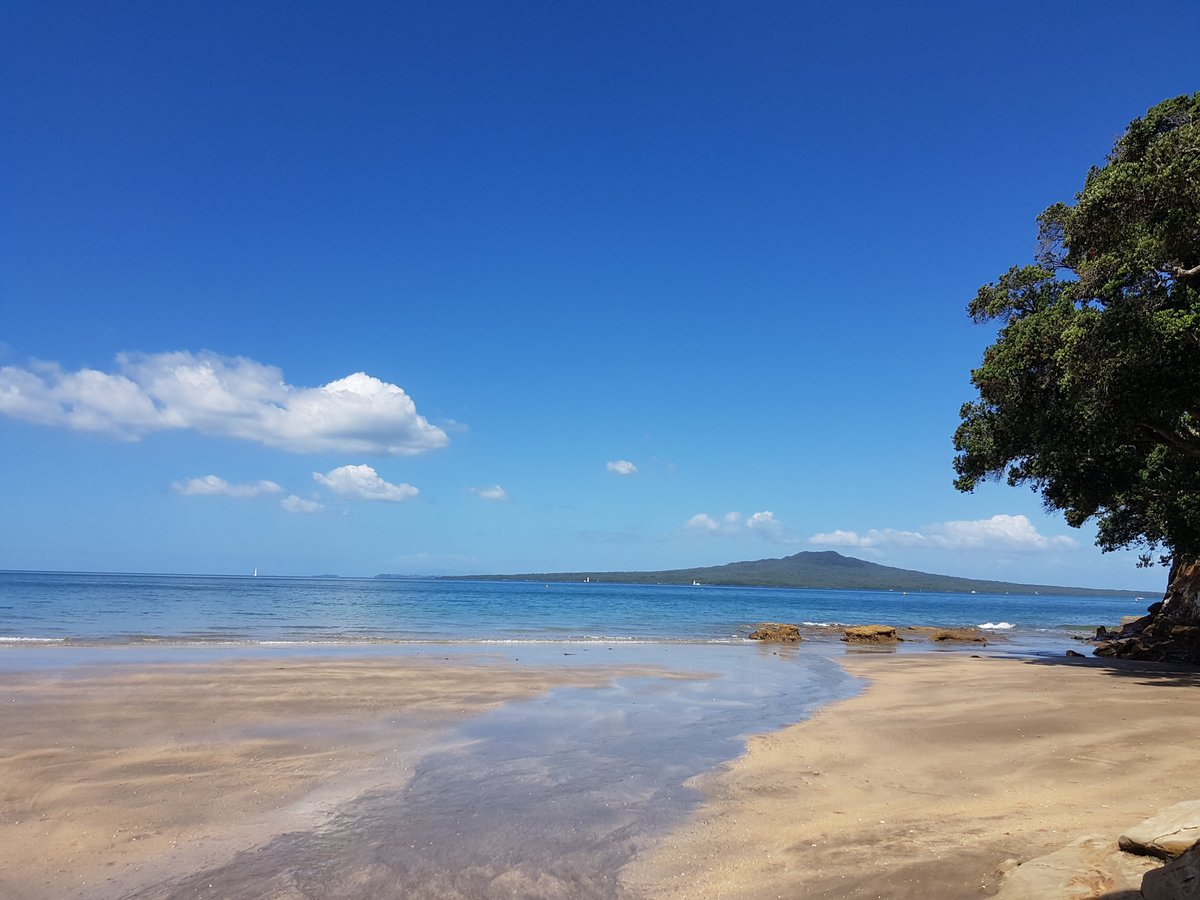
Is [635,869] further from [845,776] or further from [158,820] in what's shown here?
[158,820]

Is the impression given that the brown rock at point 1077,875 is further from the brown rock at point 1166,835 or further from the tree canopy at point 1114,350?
the tree canopy at point 1114,350

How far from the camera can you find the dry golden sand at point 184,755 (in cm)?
700

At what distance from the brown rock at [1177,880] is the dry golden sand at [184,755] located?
7.51 m

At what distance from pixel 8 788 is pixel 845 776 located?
10669mm

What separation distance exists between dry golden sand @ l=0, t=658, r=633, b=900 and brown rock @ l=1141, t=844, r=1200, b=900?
7.51 metres

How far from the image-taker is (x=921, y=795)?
8.70 m

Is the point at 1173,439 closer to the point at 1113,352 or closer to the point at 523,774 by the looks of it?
the point at 1113,352

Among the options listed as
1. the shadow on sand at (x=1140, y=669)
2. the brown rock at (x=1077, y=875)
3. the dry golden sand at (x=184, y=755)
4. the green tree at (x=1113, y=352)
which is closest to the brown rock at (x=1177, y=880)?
the brown rock at (x=1077, y=875)

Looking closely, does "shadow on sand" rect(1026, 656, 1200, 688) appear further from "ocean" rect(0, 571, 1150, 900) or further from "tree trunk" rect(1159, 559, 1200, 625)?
"ocean" rect(0, 571, 1150, 900)

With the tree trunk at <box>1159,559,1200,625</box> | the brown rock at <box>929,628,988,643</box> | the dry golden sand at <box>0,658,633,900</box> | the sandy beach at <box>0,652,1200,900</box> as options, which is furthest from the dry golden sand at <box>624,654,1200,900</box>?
the brown rock at <box>929,628,988,643</box>

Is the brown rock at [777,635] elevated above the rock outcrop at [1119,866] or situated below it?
below

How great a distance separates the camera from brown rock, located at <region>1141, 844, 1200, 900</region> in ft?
14.1

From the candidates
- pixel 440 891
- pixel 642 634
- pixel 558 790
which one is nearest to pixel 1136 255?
pixel 558 790

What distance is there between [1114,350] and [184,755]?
64.4 ft
